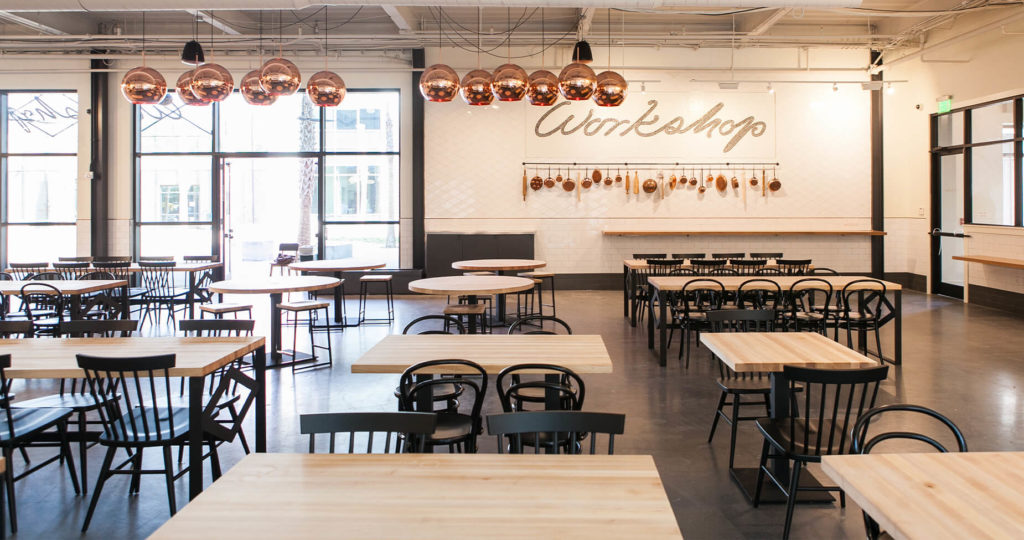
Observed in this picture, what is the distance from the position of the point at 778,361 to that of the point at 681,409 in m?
1.68

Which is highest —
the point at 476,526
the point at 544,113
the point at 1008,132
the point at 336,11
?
the point at 336,11

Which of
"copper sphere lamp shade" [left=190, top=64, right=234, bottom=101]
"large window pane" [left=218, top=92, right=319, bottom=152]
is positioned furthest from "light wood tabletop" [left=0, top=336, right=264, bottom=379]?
"large window pane" [left=218, top=92, right=319, bottom=152]

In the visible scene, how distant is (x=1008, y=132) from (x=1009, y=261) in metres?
1.81

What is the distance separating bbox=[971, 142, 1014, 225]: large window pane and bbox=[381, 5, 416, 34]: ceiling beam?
841 centimetres

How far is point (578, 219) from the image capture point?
38.3ft

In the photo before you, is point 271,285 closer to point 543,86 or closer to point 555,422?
point 543,86

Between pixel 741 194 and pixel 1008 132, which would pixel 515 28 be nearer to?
pixel 741 194

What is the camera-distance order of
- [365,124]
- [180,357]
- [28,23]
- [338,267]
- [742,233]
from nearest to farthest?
[180,357] → [338,267] → [28,23] → [742,233] → [365,124]

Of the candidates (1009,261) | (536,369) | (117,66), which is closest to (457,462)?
(536,369)

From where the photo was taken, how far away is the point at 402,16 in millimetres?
9906

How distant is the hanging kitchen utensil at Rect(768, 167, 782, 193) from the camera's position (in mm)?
11453

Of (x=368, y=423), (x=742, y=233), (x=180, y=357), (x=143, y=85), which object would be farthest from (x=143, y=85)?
(x=742, y=233)

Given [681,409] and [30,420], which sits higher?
[30,420]

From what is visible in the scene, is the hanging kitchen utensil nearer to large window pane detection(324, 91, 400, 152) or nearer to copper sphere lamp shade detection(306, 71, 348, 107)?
large window pane detection(324, 91, 400, 152)
